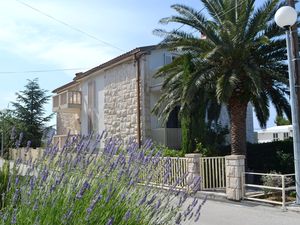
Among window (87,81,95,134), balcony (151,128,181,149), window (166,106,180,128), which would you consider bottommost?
balcony (151,128,181,149)

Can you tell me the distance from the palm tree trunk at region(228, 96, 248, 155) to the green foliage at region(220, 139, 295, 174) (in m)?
2.26

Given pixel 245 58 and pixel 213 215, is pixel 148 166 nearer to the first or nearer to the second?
pixel 213 215

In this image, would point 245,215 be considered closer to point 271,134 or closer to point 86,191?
point 86,191

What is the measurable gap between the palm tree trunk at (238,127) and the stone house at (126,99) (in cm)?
532

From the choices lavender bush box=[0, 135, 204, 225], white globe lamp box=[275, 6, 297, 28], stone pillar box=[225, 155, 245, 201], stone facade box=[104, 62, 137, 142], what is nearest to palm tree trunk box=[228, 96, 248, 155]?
stone pillar box=[225, 155, 245, 201]

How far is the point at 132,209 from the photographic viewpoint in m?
3.61

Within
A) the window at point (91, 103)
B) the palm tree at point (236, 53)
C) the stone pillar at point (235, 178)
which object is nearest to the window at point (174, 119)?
the palm tree at point (236, 53)

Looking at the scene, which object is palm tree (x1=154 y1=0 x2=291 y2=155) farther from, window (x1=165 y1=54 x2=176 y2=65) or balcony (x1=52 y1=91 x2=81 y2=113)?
balcony (x1=52 y1=91 x2=81 y2=113)

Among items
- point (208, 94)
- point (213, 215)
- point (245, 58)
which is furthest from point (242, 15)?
point (213, 215)

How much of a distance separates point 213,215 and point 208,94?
258 inches

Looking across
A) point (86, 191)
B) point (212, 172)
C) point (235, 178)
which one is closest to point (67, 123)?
point (212, 172)

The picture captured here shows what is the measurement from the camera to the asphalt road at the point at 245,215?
8.66 m

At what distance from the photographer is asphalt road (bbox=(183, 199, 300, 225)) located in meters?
8.66

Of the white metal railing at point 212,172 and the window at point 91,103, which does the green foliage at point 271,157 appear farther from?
the window at point 91,103
